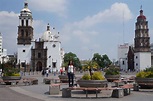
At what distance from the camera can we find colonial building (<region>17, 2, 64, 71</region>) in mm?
86750

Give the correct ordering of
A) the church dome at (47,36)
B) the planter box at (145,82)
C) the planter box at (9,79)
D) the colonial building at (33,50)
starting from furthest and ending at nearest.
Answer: the church dome at (47,36) < the colonial building at (33,50) < the planter box at (9,79) < the planter box at (145,82)

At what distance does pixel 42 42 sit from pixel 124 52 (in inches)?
2748

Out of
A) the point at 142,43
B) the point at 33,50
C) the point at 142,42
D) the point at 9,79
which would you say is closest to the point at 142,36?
the point at 142,42

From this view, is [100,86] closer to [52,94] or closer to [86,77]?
[86,77]

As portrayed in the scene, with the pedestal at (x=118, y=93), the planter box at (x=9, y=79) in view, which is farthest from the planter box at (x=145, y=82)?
the planter box at (x=9, y=79)

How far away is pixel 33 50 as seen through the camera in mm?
88312

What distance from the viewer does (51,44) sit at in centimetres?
8888

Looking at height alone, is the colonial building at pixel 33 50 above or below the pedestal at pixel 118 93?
above

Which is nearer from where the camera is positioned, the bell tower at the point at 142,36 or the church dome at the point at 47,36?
the bell tower at the point at 142,36

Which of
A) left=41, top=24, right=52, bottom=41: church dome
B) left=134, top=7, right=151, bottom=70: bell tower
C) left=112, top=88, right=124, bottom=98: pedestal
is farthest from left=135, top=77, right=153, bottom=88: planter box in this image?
left=134, top=7, right=151, bottom=70: bell tower

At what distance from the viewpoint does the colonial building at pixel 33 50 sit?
86.8m

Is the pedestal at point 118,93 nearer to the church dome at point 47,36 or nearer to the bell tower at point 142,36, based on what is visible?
the church dome at point 47,36

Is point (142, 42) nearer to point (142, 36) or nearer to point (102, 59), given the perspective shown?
point (142, 36)

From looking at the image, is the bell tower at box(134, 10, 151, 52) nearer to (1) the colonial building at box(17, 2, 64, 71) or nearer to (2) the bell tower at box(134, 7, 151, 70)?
(2) the bell tower at box(134, 7, 151, 70)
